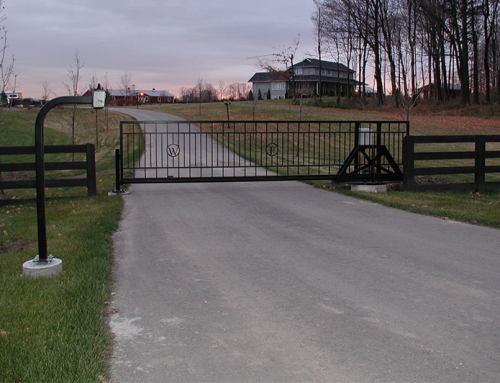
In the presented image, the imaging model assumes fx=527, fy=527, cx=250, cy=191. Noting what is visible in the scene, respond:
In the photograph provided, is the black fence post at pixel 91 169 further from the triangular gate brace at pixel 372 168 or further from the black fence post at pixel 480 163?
the black fence post at pixel 480 163

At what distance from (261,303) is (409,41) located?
51.9 meters

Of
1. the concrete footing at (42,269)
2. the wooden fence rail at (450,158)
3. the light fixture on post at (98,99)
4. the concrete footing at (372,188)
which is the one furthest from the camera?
the concrete footing at (372,188)

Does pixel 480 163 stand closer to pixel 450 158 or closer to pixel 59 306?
pixel 450 158

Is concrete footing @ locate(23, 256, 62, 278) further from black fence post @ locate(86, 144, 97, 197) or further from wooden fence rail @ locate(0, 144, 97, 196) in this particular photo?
black fence post @ locate(86, 144, 97, 197)

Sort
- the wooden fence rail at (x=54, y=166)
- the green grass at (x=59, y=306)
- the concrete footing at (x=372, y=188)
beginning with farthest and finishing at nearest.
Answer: the concrete footing at (x=372, y=188) < the wooden fence rail at (x=54, y=166) < the green grass at (x=59, y=306)

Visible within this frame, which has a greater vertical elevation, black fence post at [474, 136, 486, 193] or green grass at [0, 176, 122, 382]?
black fence post at [474, 136, 486, 193]

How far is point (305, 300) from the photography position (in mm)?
5117

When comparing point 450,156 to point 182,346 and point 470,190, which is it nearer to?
point 470,190

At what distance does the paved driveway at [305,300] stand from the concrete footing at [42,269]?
2.12 ft

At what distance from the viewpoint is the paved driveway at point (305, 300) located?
149 inches

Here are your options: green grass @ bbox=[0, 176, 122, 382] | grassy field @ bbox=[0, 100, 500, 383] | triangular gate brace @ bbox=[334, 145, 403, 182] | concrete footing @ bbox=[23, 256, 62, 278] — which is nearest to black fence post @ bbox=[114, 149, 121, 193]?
grassy field @ bbox=[0, 100, 500, 383]

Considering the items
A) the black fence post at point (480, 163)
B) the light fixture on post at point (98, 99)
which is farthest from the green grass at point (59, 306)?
the black fence post at point (480, 163)

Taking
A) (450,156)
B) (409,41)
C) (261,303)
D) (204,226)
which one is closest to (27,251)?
(204,226)

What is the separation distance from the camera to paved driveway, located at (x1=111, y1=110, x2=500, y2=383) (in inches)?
149
